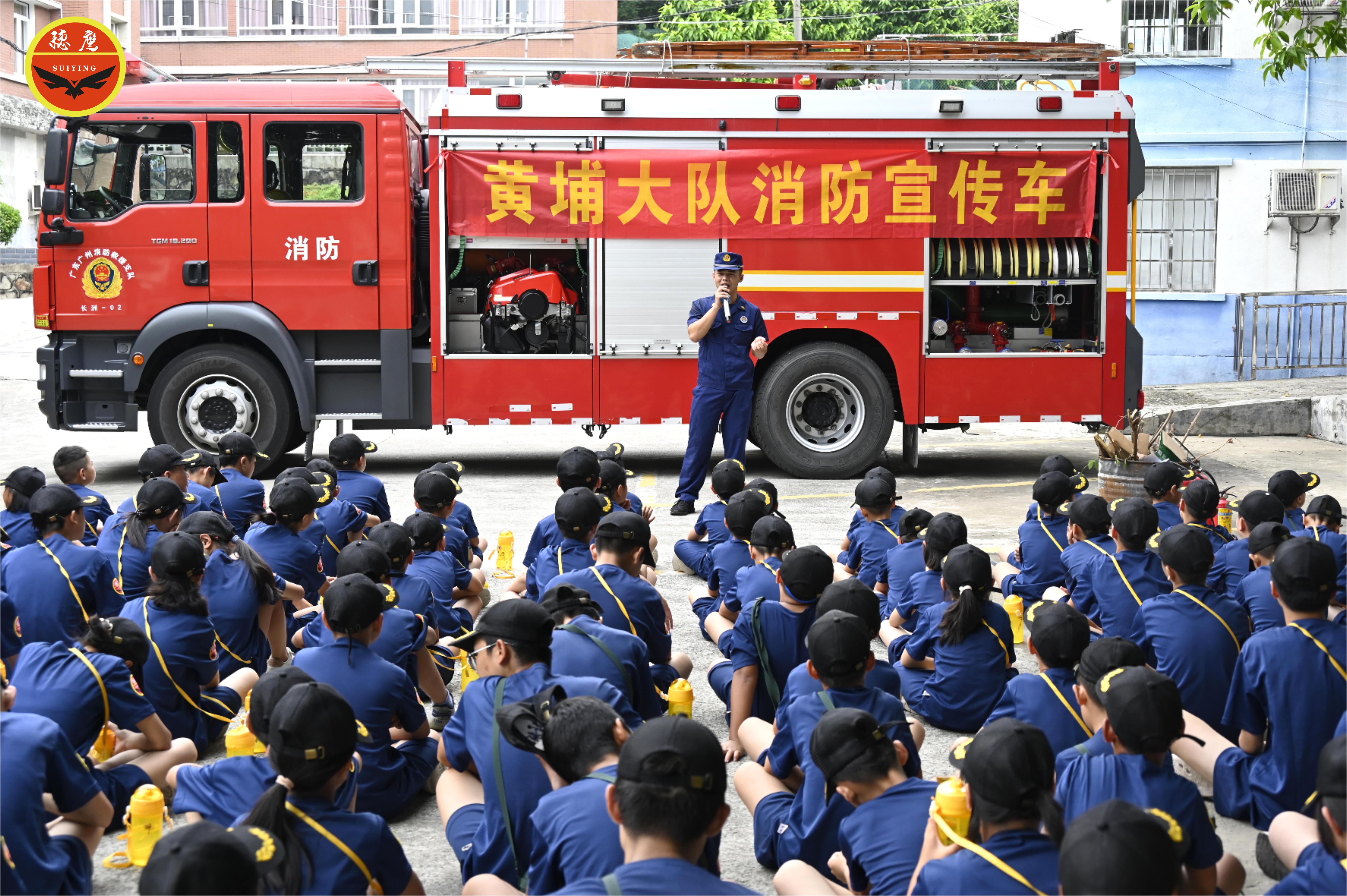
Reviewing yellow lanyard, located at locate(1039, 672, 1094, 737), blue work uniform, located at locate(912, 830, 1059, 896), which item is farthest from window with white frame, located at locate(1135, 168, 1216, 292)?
blue work uniform, located at locate(912, 830, 1059, 896)

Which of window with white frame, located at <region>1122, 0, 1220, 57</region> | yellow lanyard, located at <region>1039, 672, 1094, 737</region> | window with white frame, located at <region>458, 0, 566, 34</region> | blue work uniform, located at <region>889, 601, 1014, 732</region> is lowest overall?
blue work uniform, located at <region>889, 601, 1014, 732</region>

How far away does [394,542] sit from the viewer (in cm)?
540

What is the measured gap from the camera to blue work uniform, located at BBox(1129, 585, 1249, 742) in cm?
483

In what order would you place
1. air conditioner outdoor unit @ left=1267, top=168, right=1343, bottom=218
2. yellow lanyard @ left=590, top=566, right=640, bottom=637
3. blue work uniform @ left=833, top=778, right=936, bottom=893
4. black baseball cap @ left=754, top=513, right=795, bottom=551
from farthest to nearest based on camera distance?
air conditioner outdoor unit @ left=1267, top=168, right=1343, bottom=218
black baseball cap @ left=754, top=513, right=795, bottom=551
yellow lanyard @ left=590, top=566, right=640, bottom=637
blue work uniform @ left=833, top=778, right=936, bottom=893

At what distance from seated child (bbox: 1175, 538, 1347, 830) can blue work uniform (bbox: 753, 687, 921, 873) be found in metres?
1.20

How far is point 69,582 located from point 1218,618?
13.7 feet

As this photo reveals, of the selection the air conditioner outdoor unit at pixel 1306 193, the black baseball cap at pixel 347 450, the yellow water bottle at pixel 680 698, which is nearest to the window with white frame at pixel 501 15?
the air conditioner outdoor unit at pixel 1306 193

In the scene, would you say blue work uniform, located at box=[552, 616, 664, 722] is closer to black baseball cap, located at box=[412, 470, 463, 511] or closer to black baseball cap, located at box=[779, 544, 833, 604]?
black baseball cap, located at box=[779, 544, 833, 604]

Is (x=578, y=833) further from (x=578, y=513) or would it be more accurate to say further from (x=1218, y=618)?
(x=1218, y=618)

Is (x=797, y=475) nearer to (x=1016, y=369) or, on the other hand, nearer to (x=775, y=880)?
(x=1016, y=369)

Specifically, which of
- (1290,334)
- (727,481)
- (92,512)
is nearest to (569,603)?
(727,481)

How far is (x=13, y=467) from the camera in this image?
1184cm

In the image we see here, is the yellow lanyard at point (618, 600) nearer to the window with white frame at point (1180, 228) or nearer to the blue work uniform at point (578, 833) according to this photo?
the blue work uniform at point (578, 833)

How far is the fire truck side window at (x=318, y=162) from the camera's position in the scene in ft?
35.7
